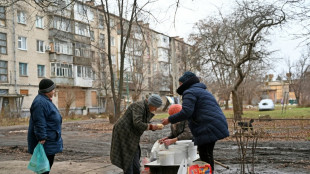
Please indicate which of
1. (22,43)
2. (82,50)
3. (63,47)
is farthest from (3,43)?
(82,50)

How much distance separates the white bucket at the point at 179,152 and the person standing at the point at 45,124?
1.71m

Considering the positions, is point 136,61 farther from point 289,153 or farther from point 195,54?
point 289,153

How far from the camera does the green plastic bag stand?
4.31 meters

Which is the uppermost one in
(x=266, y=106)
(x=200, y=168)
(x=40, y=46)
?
(x=40, y=46)

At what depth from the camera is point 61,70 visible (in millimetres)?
35938

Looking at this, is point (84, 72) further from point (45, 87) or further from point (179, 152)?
point (179, 152)

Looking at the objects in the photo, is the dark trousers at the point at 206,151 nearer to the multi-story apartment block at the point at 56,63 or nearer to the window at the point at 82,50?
the multi-story apartment block at the point at 56,63

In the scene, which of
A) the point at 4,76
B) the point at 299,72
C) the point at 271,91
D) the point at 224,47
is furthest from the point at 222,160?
the point at 271,91

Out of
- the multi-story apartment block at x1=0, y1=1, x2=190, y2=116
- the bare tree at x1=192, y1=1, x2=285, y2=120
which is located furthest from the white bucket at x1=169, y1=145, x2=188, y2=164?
the multi-story apartment block at x1=0, y1=1, x2=190, y2=116

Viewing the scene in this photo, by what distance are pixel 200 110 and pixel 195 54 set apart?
63.4 feet

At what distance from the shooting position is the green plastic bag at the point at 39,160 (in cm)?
431

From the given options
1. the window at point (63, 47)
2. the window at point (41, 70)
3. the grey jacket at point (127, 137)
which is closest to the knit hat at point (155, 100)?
the grey jacket at point (127, 137)

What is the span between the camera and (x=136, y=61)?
39.4m

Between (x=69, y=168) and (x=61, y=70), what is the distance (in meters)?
30.8
